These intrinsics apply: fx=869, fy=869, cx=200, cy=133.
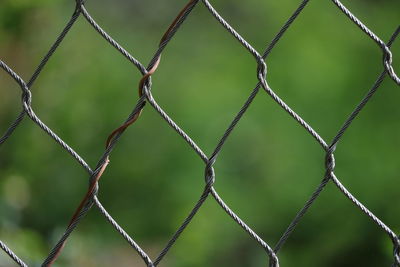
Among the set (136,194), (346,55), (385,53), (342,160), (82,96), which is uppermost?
(385,53)

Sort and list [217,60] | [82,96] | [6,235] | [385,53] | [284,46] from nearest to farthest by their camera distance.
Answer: [385,53]
[6,235]
[82,96]
[284,46]
[217,60]

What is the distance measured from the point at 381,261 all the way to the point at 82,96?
3.62 feet

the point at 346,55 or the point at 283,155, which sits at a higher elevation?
the point at 346,55

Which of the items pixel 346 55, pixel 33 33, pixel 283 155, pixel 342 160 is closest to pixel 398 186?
pixel 342 160

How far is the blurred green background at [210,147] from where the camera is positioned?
103 inches

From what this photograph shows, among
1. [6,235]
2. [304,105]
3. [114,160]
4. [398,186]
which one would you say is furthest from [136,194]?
[6,235]

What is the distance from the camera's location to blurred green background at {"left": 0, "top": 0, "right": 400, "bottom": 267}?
2.62m

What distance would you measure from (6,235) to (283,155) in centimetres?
134

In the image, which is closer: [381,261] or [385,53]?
[385,53]

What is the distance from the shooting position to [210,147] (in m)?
2.95

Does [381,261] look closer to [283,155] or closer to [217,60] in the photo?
[283,155]

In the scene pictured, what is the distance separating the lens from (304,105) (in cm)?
307

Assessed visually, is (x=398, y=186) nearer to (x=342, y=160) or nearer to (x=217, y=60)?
(x=342, y=160)

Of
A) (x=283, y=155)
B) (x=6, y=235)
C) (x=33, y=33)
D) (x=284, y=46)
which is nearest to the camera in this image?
(x=6, y=235)
